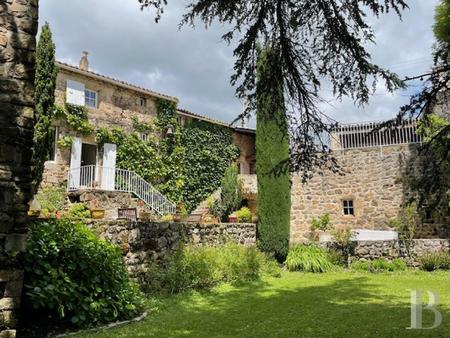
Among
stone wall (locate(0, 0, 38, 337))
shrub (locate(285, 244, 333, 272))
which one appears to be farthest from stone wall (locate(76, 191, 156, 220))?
stone wall (locate(0, 0, 38, 337))

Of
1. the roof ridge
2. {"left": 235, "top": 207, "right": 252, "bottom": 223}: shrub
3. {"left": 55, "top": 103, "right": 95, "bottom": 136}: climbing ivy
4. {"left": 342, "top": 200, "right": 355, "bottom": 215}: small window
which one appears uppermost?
the roof ridge

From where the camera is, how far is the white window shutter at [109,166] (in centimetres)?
1636

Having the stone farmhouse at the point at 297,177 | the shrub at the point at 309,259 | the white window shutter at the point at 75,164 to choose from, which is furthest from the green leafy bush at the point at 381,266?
the white window shutter at the point at 75,164

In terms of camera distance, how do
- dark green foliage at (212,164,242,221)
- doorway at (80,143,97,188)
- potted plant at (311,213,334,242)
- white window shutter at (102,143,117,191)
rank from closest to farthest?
doorway at (80,143,97,188)
potted plant at (311,213,334,242)
white window shutter at (102,143,117,191)
dark green foliage at (212,164,242,221)

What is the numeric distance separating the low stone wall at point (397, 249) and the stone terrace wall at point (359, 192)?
2.54 metres

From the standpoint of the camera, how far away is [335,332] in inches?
210

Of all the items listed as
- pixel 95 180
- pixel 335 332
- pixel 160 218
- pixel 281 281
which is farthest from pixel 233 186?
pixel 335 332

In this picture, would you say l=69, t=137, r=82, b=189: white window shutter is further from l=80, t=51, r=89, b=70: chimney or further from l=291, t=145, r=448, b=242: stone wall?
l=291, t=145, r=448, b=242: stone wall

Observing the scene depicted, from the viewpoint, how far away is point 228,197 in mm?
19062

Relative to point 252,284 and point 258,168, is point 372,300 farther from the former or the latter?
point 258,168

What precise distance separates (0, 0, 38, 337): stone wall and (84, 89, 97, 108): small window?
41.5 feet

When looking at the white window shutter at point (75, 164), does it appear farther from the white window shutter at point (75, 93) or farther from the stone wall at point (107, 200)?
the white window shutter at point (75, 93)

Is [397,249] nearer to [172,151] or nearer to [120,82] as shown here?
[172,151]

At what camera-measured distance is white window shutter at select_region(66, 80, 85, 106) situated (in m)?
15.9
